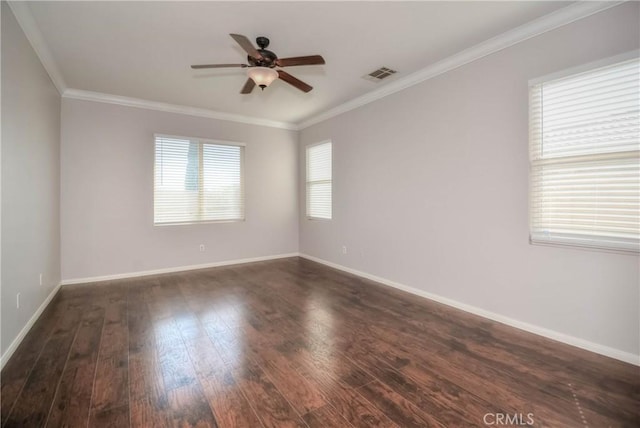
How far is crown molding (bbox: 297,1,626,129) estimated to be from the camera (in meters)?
2.30

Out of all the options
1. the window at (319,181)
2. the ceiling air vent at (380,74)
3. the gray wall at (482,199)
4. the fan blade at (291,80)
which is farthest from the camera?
the window at (319,181)

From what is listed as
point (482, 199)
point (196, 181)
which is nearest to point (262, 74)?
point (482, 199)

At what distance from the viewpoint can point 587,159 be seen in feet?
7.68

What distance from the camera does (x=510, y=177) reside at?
9.21ft

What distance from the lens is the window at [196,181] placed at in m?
4.80

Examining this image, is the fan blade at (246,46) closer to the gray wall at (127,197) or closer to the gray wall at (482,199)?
the gray wall at (482,199)

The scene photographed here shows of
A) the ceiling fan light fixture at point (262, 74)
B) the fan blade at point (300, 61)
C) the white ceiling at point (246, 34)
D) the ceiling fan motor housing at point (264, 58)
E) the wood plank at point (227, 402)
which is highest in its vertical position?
the white ceiling at point (246, 34)

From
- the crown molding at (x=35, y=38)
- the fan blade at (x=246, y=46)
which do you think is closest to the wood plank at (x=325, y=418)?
the fan blade at (x=246, y=46)

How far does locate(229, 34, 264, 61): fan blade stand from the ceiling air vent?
160 centimetres

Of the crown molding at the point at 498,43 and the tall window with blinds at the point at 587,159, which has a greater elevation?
the crown molding at the point at 498,43

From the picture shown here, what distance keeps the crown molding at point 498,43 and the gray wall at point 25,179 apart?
12.6 ft

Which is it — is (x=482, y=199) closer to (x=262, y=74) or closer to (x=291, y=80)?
(x=291, y=80)

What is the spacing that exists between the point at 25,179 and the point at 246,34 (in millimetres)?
2459

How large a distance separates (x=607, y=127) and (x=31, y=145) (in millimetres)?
5125
